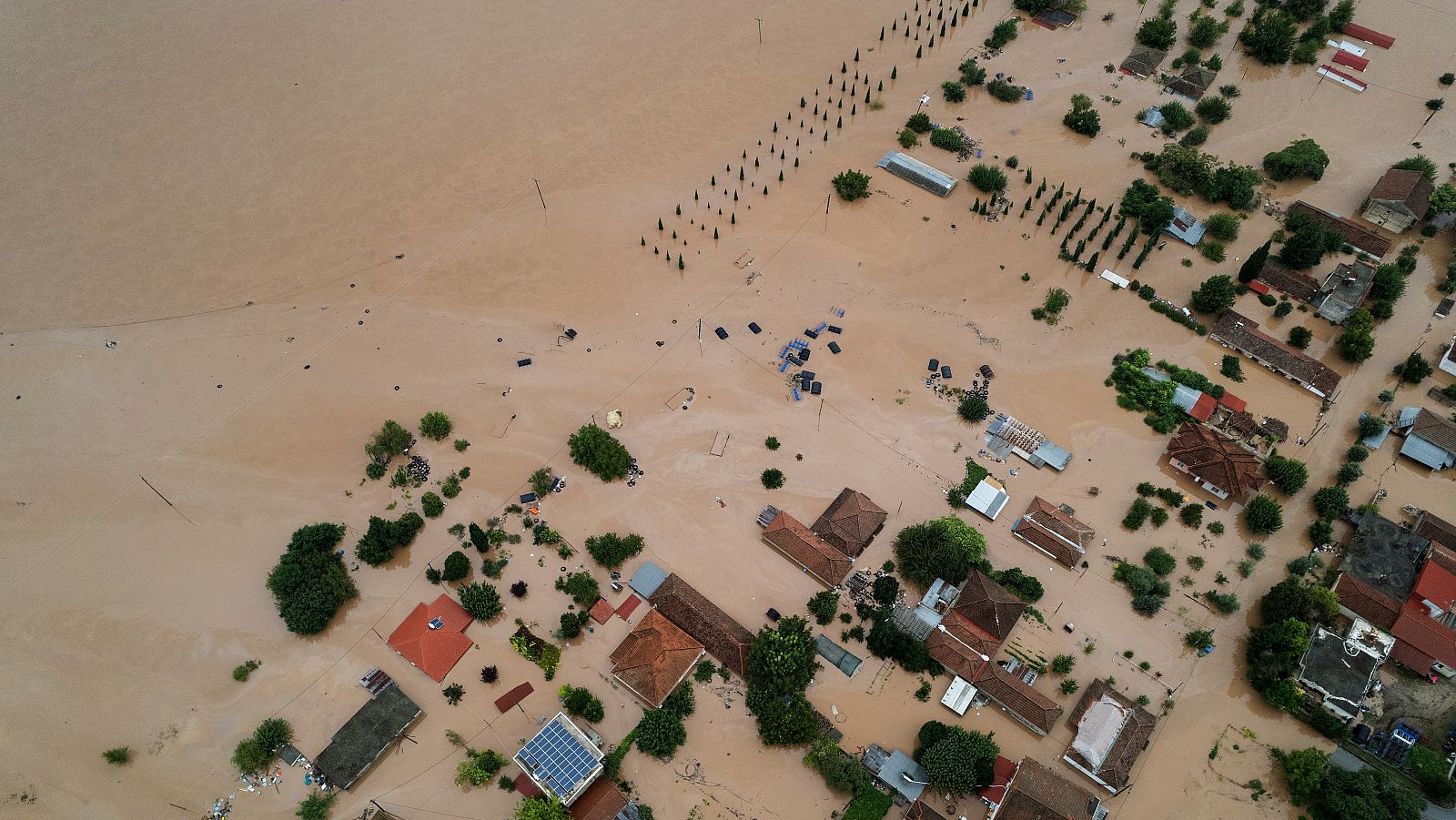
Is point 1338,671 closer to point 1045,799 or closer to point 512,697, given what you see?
point 1045,799

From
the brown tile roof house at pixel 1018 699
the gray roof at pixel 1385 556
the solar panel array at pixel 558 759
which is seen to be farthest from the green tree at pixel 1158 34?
the solar panel array at pixel 558 759

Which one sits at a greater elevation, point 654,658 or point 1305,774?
→ point 1305,774

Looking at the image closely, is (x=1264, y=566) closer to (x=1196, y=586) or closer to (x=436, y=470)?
(x=1196, y=586)

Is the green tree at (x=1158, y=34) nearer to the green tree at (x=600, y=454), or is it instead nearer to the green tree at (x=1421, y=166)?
the green tree at (x=1421, y=166)

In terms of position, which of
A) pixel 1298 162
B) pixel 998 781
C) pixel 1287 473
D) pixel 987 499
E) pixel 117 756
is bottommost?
pixel 117 756

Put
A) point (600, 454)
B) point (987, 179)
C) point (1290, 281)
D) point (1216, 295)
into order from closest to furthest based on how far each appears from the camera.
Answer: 1. point (600, 454)
2. point (1216, 295)
3. point (1290, 281)
4. point (987, 179)

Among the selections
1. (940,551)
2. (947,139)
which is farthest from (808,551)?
(947,139)

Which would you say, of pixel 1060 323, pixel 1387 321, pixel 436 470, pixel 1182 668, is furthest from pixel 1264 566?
pixel 436 470
